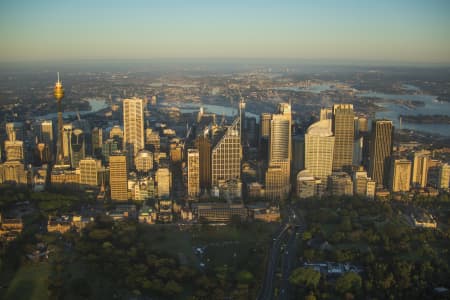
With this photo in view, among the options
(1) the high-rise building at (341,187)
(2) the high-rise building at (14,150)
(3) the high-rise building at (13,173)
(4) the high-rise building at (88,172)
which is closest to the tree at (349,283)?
(1) the high-rise building at (341,187)

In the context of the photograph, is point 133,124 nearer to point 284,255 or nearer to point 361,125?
point 361,125

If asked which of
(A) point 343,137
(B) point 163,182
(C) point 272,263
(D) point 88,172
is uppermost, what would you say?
(A) point 343,137

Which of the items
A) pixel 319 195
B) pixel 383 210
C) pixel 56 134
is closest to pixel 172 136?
pixel 56 134

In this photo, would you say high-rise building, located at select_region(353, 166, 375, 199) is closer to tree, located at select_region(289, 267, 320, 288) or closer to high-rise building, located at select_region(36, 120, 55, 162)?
tree, located at select_region(289, 267, 320, 288)

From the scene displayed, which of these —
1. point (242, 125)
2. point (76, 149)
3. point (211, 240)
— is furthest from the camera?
point (242, 125)

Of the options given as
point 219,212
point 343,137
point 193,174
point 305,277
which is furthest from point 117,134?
point 305,277
